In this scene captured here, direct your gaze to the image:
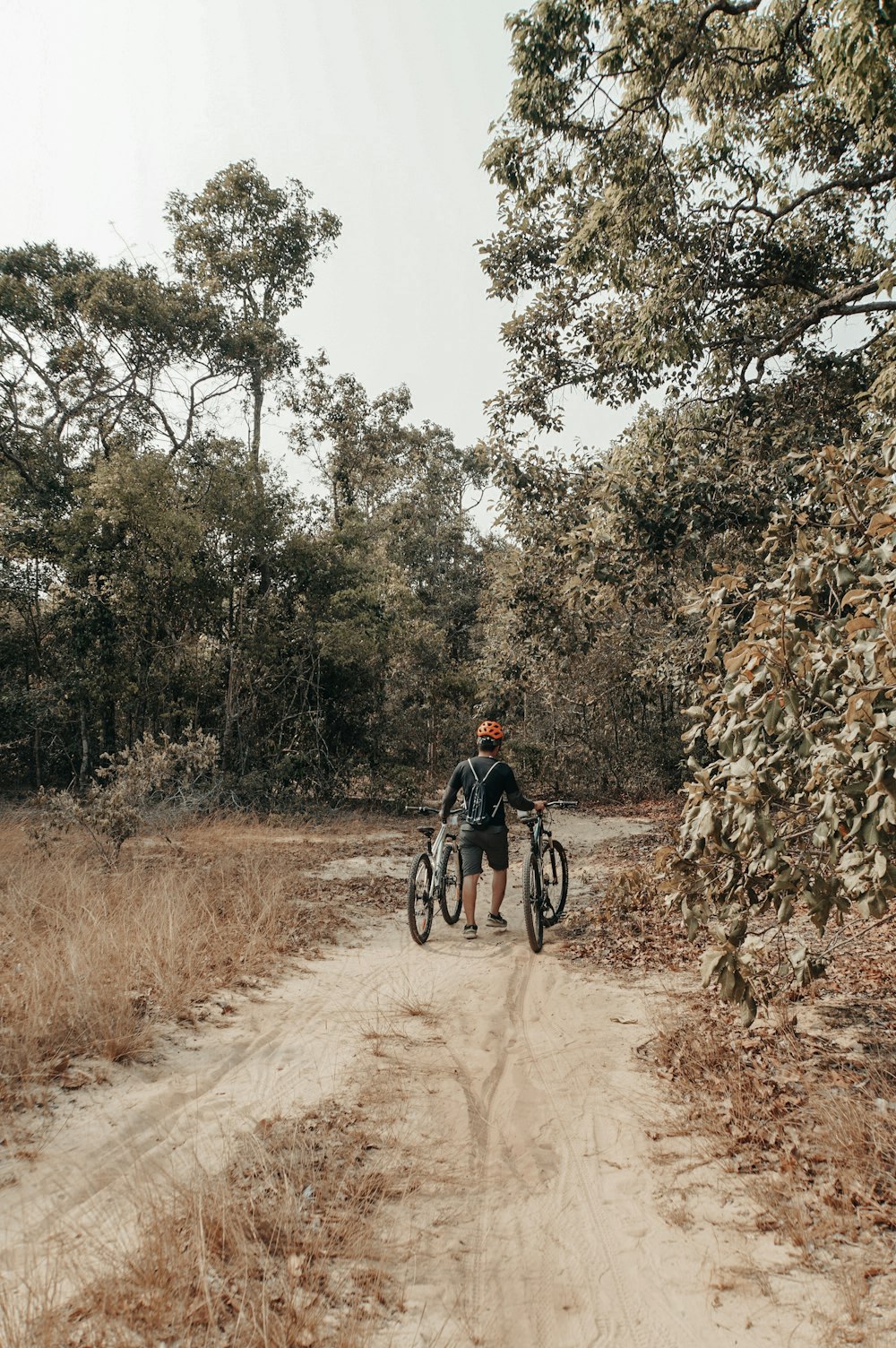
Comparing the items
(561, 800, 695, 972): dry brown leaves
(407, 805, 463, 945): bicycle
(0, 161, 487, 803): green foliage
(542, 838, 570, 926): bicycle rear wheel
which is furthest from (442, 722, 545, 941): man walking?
(0, 161, 487, 803): green foliage

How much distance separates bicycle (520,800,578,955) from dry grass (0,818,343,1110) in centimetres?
190

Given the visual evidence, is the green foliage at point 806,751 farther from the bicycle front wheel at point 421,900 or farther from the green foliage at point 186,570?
the green foliage at point 186,570

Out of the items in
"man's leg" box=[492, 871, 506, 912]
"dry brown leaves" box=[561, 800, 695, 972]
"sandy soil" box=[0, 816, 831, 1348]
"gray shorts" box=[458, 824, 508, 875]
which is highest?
"gray shorts" box=[458, 824, 508, 875]

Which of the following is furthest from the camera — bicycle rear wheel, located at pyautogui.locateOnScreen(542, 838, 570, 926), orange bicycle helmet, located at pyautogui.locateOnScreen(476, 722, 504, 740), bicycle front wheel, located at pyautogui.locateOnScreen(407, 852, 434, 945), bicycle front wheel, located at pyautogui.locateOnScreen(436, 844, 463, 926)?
bicycle rear wheel, located at pyautogui.locateOnScreen(542, 838, 570, 926)

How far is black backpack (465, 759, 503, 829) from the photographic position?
7446 millimetres

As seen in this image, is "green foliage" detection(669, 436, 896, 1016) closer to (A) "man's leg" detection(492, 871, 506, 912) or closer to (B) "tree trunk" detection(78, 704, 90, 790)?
(A) "man's leg" detection(492, 871, 506, 912)

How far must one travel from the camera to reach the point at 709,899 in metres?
4.12

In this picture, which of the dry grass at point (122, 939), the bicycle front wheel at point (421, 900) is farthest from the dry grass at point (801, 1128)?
A: the dry grass at point (122, 939)

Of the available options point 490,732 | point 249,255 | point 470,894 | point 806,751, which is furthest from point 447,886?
point 249,255

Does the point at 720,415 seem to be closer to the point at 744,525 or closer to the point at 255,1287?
the point at 744,525

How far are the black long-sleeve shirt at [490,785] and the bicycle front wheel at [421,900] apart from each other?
543 mm

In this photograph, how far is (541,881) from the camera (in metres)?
7.28

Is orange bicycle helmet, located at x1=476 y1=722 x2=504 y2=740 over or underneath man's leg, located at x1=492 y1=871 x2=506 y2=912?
over

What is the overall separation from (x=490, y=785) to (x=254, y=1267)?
189 inches
